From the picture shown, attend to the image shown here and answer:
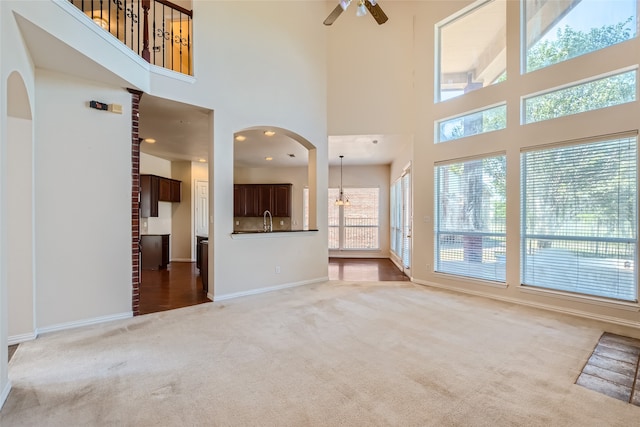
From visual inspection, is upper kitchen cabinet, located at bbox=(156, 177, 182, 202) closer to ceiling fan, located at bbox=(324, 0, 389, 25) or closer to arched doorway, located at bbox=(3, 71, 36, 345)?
arched doorway, located at bbox=(3, 71, 36, 345)

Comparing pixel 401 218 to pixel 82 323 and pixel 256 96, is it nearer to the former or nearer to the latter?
pixel 256 96

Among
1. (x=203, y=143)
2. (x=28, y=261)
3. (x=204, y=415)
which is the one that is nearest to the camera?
(x=204, y=415)

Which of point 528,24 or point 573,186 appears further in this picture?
point 528,24

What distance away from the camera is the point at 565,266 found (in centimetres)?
400

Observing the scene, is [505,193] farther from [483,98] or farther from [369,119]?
[369,119]

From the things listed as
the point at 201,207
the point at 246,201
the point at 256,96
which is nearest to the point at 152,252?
the point at 201,207

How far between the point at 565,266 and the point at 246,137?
18.7ft

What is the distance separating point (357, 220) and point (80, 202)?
730 cm

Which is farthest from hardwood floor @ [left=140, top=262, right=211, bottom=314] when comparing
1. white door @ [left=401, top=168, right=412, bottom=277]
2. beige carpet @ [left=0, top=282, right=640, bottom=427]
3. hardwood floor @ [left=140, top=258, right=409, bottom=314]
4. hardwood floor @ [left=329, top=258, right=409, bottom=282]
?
white door @ [left=401, top=168, right=412, bottom=277]

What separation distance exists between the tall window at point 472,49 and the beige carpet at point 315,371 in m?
3.65

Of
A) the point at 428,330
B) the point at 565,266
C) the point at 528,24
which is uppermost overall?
the point at 528,24

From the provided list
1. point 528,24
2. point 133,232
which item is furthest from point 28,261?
point 528,24

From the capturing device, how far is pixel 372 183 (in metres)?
9.55

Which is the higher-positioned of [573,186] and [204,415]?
[573,186]
